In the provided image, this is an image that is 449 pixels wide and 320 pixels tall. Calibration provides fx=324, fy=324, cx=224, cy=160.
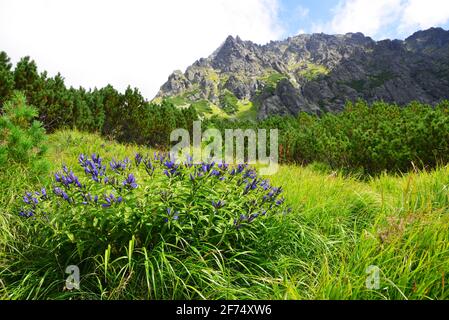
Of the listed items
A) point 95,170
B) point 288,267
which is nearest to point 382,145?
point 288,267

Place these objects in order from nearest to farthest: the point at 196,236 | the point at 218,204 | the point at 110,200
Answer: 1. the point at 110,200
2. the point at 218,204
3. the point at 196,236

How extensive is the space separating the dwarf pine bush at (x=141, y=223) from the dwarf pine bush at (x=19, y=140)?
2079 mm

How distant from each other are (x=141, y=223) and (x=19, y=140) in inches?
137

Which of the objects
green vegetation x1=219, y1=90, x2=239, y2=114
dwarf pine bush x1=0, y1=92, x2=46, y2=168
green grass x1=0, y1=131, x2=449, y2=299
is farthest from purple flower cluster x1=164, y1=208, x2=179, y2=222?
green vegetation x1=219, y1=90, x2=239, y2=114

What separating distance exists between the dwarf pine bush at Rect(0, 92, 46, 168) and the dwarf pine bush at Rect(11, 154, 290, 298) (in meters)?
2.08

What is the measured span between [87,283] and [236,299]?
1509mm

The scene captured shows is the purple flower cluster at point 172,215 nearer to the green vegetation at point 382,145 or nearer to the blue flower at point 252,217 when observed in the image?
the blue flower at point 252,217

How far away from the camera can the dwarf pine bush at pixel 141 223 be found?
3135 millimetres

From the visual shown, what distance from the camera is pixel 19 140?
5.38m

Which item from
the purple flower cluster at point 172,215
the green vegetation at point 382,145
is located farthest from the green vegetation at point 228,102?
the purple flower cluster at point 172,215

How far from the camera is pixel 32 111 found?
5.88m

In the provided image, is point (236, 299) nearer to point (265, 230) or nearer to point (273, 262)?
point (273, 262)

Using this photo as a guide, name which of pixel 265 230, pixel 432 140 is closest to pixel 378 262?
pixel 265 230

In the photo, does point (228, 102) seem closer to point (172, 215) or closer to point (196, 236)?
point (196, 236)
